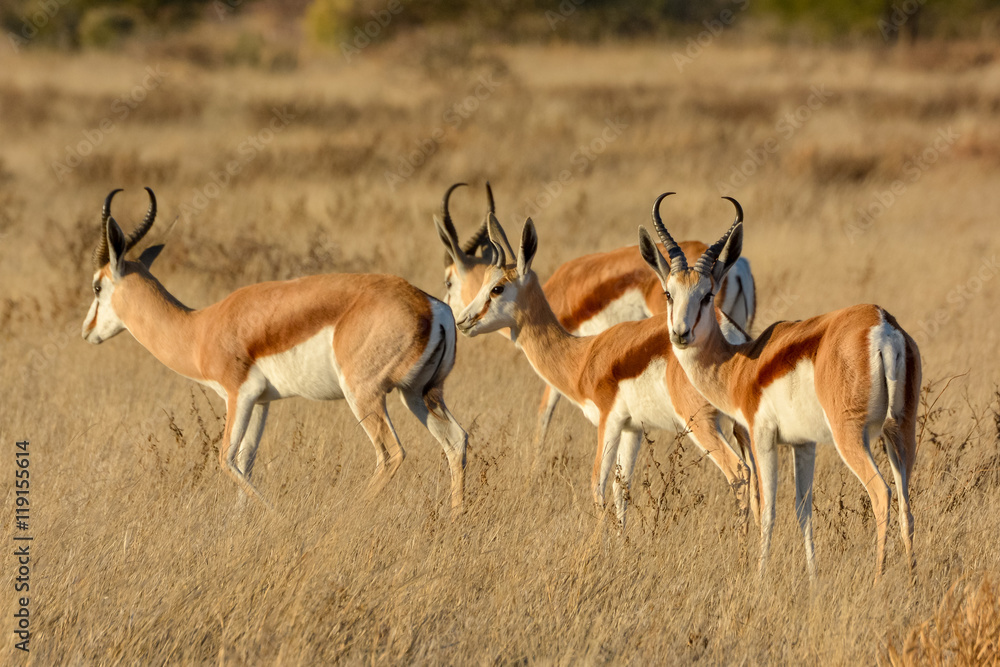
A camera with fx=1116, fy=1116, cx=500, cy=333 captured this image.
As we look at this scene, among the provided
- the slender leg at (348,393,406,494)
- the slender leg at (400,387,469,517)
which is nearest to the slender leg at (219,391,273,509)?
the slender leg at (348,393,406,494)

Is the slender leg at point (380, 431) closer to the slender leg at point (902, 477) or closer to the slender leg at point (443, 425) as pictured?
the slender leg at point (443, 425)

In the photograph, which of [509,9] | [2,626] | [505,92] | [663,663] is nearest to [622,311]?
[663,663]

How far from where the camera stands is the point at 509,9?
42.6 metres

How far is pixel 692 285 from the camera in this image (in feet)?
16.0

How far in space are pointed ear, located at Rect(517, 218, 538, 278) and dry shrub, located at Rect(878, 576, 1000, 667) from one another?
2864 mm

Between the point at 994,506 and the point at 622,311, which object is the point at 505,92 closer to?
the point at 622,311

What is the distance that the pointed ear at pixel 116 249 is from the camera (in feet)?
20.7

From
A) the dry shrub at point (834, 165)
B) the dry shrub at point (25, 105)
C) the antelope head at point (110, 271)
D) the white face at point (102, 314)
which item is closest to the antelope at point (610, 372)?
the antelope head at point (110, 271)

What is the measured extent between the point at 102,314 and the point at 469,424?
2.31 m

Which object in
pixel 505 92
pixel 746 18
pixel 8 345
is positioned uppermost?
pixel 8 345

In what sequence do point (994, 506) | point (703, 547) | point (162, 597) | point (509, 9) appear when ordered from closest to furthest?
point (162, 597)
point (703, 547)
point (994, 506)
point (509, 9)

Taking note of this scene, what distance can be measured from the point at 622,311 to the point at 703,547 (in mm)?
2963

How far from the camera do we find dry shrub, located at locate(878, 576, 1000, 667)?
3.64 metres

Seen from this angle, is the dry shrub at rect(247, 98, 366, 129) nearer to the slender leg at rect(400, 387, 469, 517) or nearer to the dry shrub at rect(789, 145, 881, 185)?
the dry shrub at rect(789, 145, 881, 185)
